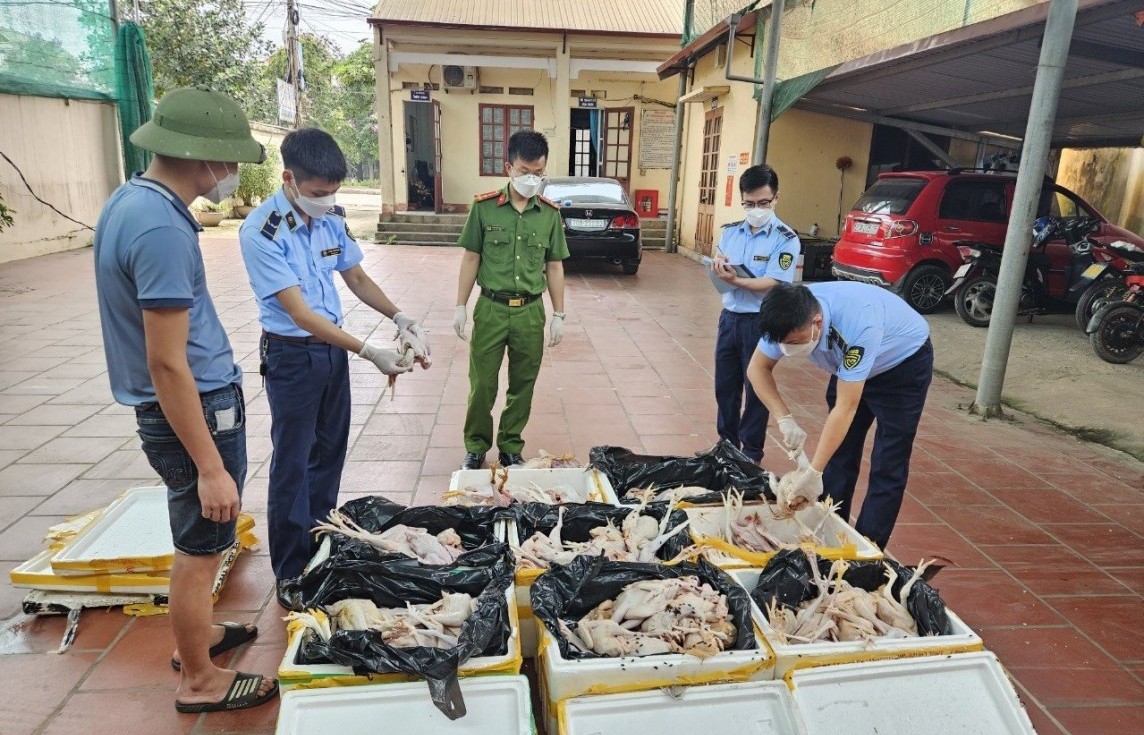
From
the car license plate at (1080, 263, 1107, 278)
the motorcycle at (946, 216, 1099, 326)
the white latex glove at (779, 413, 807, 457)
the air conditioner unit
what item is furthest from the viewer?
the air conditioner unit

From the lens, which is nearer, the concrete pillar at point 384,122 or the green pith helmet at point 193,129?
the green pith helmet at point 193,129

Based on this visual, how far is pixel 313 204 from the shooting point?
2.63 metres

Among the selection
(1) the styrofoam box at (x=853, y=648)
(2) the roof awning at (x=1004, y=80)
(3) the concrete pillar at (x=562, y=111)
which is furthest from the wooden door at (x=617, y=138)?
(1) the styrofoam box at (x=853, y=648)

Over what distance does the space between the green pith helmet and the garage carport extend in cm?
498

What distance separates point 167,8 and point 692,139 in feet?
38.3

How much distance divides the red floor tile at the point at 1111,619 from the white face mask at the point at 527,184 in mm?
3063

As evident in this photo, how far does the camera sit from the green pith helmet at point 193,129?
1937mm

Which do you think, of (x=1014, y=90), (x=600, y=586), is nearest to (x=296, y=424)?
(x=600, y=586)

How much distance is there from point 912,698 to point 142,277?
7.71 ft

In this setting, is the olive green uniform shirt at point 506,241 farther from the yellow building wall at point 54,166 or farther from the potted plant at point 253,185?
the potted plant at point 253,185

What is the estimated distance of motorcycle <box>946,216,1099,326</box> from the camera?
7.96m

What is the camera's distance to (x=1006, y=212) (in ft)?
28.1

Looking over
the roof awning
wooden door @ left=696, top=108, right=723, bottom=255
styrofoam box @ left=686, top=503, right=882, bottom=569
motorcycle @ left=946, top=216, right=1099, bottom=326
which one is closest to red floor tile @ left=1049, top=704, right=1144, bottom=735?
styrofoam box @ left=686, top=503, right=882, bottom=569

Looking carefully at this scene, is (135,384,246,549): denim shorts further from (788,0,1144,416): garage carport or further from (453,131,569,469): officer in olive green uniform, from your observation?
(788,0,1144,416): garage carport
